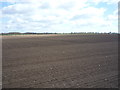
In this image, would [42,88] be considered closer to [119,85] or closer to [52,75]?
[52,75]

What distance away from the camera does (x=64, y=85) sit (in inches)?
317

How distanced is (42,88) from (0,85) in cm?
218

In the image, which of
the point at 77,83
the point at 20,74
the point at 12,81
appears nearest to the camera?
the point at 77,83

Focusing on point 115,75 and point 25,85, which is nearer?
point 25,85

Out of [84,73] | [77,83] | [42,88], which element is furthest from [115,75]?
[42,88]

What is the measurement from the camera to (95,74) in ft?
32.8

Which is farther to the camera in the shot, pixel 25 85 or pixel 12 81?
pixel 12 81

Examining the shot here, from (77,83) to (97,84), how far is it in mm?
916

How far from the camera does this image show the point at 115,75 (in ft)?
32.0

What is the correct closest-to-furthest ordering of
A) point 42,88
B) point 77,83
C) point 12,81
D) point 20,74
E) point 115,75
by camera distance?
point 42,88
point 77,83
point 12,81
point 115,75
point 20,74

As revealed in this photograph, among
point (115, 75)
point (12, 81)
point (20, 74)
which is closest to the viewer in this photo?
point (12, 81)

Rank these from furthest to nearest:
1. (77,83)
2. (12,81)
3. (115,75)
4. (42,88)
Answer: (115,75)
(12,81)
(77,83)
(42,88)

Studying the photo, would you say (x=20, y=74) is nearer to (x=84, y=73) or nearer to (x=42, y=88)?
(x=42, y=88)

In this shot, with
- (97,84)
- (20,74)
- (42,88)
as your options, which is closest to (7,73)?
(20,74)
